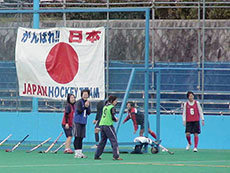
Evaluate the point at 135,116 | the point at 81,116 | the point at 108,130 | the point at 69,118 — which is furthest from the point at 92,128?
the point at 108,130

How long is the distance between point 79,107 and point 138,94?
5832 millimetres

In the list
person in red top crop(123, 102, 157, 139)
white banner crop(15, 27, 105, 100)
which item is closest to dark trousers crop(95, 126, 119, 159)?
white banner crop(15, 27, 105, 100)

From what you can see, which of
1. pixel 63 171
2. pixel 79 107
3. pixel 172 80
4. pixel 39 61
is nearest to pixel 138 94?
pixel 172 80

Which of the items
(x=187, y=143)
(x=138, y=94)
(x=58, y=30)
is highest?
(x=58, y=30)

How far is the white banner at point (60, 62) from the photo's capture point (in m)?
23.5

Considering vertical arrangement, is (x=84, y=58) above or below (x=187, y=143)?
above

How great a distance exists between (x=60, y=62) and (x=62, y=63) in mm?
74

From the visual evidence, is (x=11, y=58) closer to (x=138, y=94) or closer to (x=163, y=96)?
(x=138, y=94)

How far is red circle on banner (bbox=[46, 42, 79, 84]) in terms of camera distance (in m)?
23.6

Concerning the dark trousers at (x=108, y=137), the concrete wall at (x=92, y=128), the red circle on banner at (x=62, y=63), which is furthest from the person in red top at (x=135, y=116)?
the dark trousers at (x=108, y=137)

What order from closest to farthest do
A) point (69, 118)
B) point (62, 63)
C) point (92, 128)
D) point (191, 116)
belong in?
point (69, 118) < point (62, 63) < point (191, 116) < point (92, 128)

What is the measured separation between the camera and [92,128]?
25.7 m

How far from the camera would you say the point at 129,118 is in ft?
78.6

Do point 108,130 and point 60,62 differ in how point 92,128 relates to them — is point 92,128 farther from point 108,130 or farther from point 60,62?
point 108,130
